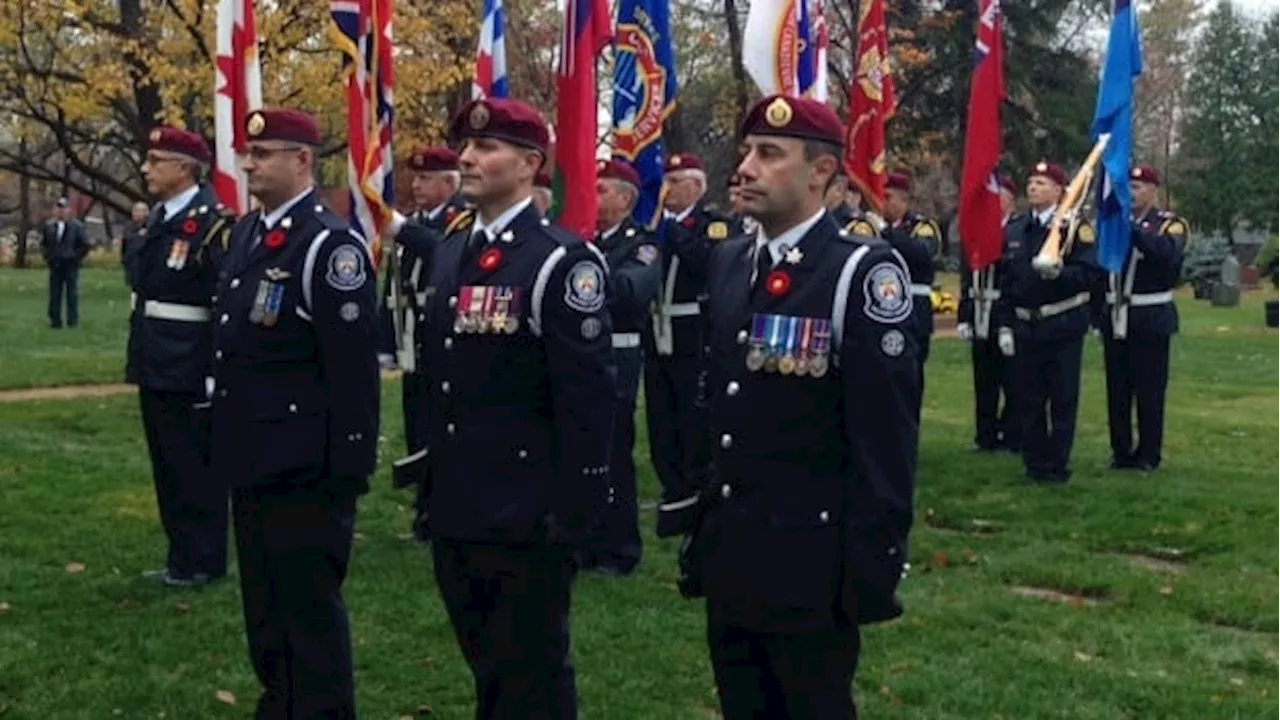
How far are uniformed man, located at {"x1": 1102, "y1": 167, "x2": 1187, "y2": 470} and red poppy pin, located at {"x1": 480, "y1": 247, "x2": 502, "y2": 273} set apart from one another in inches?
324

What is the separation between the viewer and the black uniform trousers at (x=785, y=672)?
4363mm

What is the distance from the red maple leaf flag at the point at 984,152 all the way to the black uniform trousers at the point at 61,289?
17550mm

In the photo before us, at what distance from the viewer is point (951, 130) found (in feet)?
128

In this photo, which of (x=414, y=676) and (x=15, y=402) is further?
(x=15, y=402)

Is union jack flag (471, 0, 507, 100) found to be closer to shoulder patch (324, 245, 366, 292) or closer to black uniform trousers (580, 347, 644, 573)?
black uniform trousers (580, 347, 644, 573)

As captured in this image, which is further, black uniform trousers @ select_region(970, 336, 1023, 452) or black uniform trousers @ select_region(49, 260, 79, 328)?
black uniform trousers @ select_region(49, 260, 79, 328)

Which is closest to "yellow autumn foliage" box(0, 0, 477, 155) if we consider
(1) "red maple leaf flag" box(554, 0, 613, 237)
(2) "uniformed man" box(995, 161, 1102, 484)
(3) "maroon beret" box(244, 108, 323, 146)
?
(2) "uniformed man" box(995, 161, 1102, 484)

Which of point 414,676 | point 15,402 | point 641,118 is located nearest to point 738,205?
point 414,676

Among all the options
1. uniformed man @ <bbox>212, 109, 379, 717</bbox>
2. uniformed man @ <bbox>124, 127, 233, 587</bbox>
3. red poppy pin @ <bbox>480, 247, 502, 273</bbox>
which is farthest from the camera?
uniformed man @ <bbox>124, 127, 233, 587</bbox>

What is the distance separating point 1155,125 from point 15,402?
59.8 m

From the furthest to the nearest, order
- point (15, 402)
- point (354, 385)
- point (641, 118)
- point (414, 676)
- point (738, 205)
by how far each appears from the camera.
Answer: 1. point (15, 402)
2. point (641, 118)
3. point (414, 676)
4. point (354, 385)
5. point (738, 205)

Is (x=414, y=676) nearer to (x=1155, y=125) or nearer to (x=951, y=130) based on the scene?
(x=951, y=130)

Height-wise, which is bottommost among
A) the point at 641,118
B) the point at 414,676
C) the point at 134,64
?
the point at 414,676

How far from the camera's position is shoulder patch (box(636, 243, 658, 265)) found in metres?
8.55
